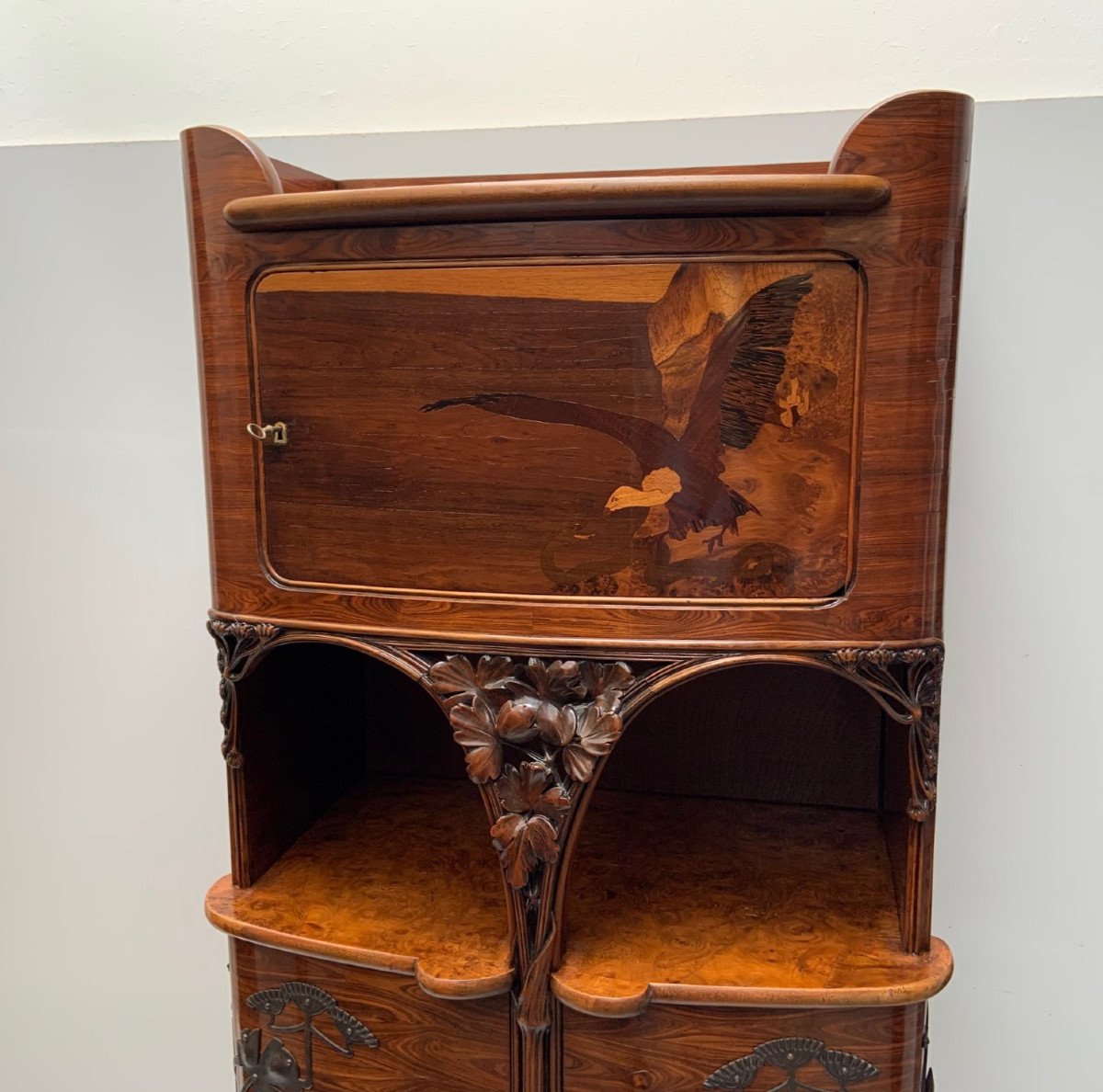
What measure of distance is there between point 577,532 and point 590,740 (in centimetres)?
20

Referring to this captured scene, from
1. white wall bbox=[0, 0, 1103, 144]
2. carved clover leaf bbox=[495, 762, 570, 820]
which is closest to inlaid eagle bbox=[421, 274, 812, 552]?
carved clover leaf bbox=[495, 762, 570, 820]

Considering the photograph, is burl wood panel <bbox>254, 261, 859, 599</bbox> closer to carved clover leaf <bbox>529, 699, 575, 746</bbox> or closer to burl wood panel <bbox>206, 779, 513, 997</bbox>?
carved clover leaf <bbox>529, 699, 575, 746</bbox>

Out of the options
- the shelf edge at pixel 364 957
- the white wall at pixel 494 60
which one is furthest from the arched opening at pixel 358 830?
the white wall at pixel 494 60

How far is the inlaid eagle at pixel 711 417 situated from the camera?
847 mm

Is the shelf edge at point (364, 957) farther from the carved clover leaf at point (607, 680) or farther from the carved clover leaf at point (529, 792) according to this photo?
the carved clover leaf at point (607, 680)

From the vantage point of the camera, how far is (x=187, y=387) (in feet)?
4.59

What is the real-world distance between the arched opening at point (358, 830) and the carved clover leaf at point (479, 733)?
0.21m

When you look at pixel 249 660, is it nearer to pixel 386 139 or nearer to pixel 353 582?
pixel 353 582

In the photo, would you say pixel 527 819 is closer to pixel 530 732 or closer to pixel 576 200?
pixel 530 732

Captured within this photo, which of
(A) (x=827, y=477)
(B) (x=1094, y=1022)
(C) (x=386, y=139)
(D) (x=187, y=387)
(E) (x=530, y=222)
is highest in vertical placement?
(C) (x=386, y=139)

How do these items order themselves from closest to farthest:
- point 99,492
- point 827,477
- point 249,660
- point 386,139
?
point 827,477 → point 249,660 → point 386,139 → point 99,492

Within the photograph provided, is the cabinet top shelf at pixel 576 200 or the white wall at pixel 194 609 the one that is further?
the white wall at pixel 194 609

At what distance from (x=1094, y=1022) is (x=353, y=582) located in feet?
3.97

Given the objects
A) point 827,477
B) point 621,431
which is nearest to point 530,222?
point 621,431
